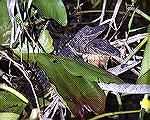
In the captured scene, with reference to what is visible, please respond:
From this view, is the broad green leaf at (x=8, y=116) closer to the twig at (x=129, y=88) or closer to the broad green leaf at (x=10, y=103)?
the broad green leaf at (x=10, y=103)

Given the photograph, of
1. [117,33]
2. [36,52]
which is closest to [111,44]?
[117,33]

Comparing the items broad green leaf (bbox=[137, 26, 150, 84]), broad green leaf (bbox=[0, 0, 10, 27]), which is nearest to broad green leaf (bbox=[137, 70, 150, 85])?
broad green leaf (bbox=[137, 26, 150, 84])

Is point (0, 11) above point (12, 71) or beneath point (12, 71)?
above

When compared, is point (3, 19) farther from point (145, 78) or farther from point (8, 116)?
point (145, 78)

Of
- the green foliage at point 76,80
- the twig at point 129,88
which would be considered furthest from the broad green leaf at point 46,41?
the twig at point 129,88

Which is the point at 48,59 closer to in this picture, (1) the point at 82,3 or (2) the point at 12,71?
(2) the point at 12,71

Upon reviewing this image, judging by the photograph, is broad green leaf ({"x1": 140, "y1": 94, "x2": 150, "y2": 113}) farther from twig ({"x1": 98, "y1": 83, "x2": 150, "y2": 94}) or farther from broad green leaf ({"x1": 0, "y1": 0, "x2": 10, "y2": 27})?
broad green leaf ({"x1": 0, "y1": 0, "x2": 10, "y2": 27})

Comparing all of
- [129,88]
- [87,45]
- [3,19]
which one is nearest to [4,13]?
[3,19]

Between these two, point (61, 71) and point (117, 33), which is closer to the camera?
point (61, 71)
